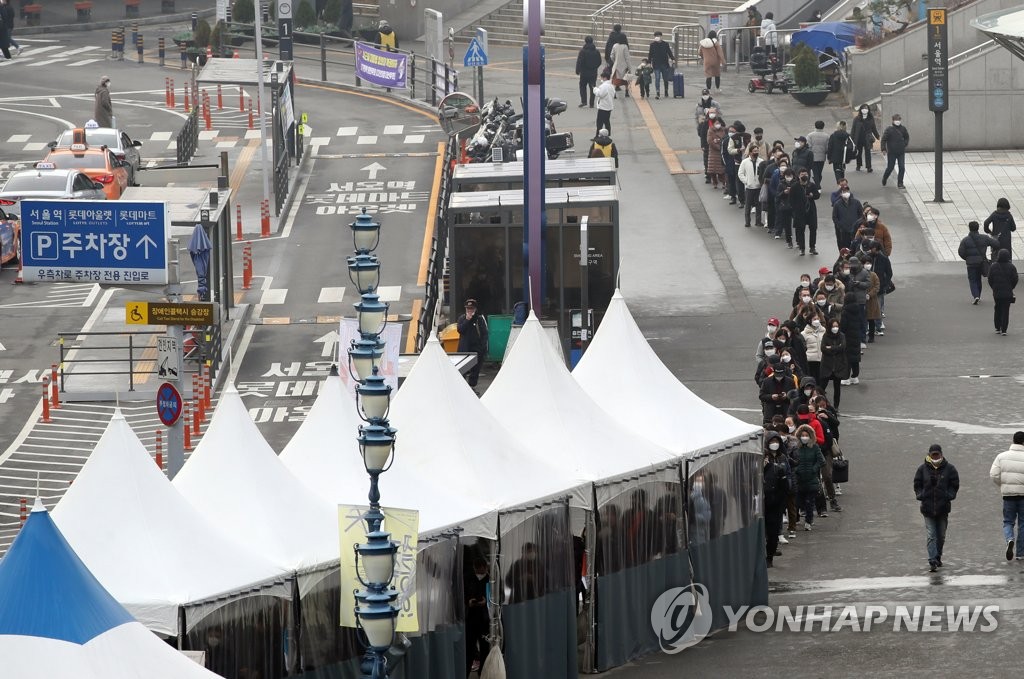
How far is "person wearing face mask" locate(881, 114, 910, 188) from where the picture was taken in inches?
1651

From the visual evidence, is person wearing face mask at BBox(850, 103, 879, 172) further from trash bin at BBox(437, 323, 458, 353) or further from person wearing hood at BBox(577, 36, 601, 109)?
trash bin at BBox(437, 323, 458, 353)

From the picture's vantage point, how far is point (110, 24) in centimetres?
7281

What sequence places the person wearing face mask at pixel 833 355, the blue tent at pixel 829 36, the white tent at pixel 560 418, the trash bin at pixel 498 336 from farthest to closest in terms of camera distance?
the blue tent at pixel 829 36 → the trash bin at pixel 498 336 → the person wearing face mask at pixel 833 355 → the white tent at pixel 560 418

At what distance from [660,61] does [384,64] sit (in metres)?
8.34

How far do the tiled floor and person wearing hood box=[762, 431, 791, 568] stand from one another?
653 inches

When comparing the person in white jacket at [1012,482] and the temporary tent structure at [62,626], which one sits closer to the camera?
the temporary tent structure at [62,626]

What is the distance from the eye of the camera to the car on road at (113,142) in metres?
47.0

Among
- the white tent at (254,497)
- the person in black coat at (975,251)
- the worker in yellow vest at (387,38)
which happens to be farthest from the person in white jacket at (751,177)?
the white tent at (254,497)

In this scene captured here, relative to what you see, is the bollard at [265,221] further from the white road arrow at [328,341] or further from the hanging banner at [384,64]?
the hanging banner at [384,64]

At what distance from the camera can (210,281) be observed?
113 feet

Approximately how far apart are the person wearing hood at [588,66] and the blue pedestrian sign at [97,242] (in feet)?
88.3

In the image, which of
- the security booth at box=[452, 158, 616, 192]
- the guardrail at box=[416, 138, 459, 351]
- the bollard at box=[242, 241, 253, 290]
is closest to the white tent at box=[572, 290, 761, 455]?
the guardrail at box=[416, 138, 459, 351]

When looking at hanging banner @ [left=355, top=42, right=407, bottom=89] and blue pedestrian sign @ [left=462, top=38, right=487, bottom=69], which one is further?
hanging banner @ [left=355, top=42, right=407, bottom=89]

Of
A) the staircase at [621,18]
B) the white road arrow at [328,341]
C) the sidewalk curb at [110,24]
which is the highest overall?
the sidewalk curb at [110,24]
